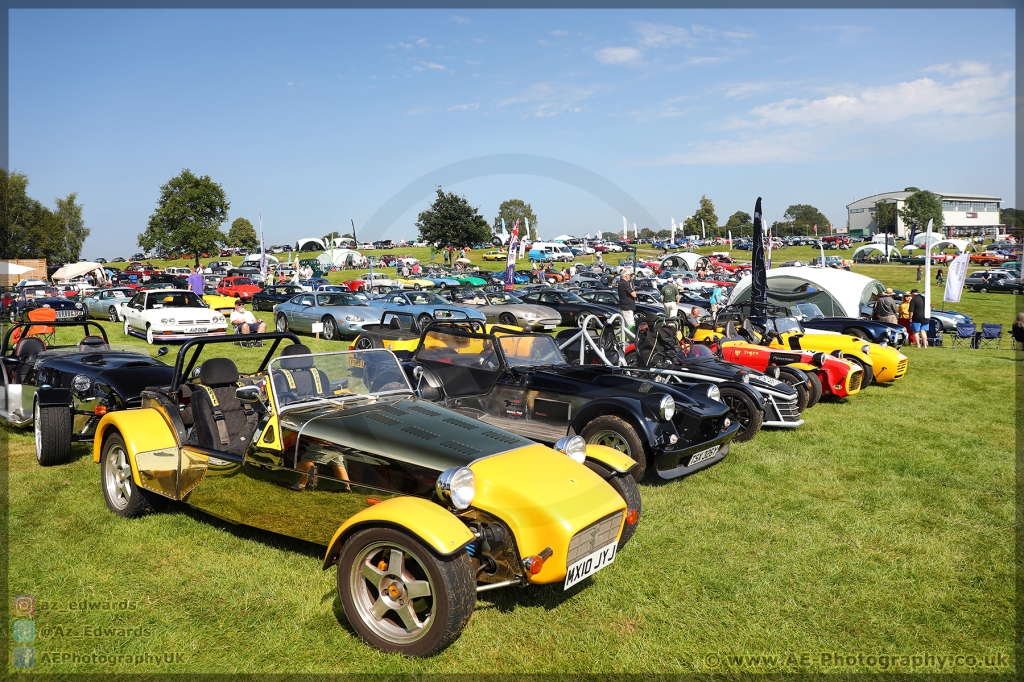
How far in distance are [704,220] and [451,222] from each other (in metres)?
62.6

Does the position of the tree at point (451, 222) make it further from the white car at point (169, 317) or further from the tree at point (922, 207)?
the tree at point (922, 207)

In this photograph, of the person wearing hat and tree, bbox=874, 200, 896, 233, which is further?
tree, bbox=874, 200, 896, 233

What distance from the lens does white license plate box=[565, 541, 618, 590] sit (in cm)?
366

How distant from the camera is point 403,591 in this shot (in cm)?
363

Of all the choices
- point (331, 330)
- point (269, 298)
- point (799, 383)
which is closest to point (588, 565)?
point (799, 383)

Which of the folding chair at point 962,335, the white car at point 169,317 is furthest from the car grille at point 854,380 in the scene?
the white car at point 169,317

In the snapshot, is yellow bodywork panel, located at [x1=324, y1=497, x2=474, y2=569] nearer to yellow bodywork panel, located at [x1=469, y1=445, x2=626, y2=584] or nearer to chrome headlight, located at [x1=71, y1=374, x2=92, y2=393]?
yellow bodywork panel, located at [x1=469, y1=445, x2=626, y2=584]

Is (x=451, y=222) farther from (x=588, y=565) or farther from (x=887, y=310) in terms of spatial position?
(x=588, y=565)

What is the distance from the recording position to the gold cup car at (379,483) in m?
3.59

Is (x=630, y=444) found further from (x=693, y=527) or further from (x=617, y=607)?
(x=617, y=607)

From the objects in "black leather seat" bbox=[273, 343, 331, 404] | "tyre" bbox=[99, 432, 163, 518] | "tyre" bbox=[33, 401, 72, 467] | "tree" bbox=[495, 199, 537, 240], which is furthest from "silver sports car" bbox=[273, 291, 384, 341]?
"tree" bbox=[495, 199, 537, 240]

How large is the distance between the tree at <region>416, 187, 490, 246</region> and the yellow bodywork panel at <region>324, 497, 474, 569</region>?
4616cm

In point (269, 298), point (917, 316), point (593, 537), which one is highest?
point (269, 298)

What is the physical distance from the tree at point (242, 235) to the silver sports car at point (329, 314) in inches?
3842
